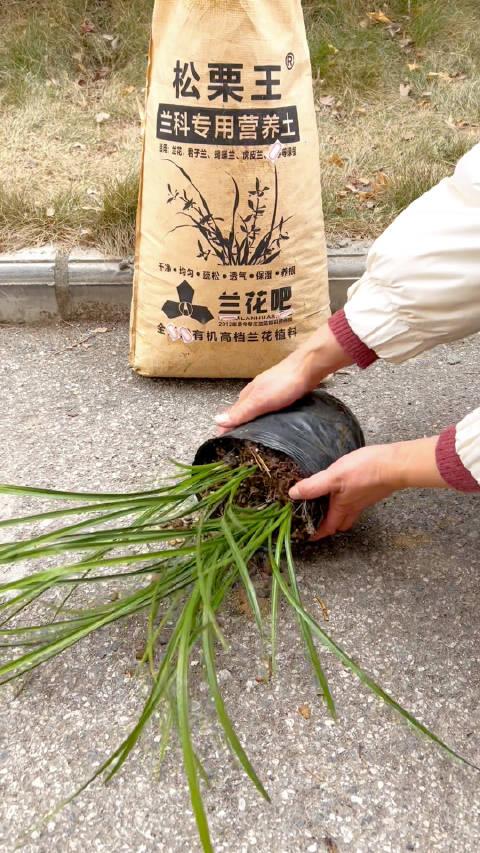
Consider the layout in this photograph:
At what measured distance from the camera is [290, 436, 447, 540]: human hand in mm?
1354

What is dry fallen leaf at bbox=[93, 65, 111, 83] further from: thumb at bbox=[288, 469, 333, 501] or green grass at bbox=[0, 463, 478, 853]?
thumb at bbox=[288, 469, 333, 501]

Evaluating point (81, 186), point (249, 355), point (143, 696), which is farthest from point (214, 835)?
point (81, 186)

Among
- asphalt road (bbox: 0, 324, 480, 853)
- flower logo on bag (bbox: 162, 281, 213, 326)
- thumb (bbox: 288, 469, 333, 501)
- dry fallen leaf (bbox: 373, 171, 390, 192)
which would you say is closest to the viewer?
asphalt road (bbox: 0, 324, 480, 853)

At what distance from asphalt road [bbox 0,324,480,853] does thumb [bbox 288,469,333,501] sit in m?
0.20

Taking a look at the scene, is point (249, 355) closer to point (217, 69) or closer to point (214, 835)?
point (217, 69)

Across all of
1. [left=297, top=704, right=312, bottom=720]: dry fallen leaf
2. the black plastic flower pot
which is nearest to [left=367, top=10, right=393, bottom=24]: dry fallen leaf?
the black plastic flower pot

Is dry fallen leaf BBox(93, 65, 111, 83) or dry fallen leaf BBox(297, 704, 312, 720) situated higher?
dry fallen leaf BBox(93, 65, 111, 83)

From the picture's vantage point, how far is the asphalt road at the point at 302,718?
3.74ft

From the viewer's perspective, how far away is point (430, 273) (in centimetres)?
141

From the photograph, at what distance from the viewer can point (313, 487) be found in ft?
4.70

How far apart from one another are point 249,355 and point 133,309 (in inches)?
13.3

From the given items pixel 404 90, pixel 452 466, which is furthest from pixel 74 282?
pixel 404 90

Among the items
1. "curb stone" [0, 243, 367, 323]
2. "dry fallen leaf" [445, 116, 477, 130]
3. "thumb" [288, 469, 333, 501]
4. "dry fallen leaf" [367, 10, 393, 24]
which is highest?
"dry fallen leaf" [367, 10, 393, 24]

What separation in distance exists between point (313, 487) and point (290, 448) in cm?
10
